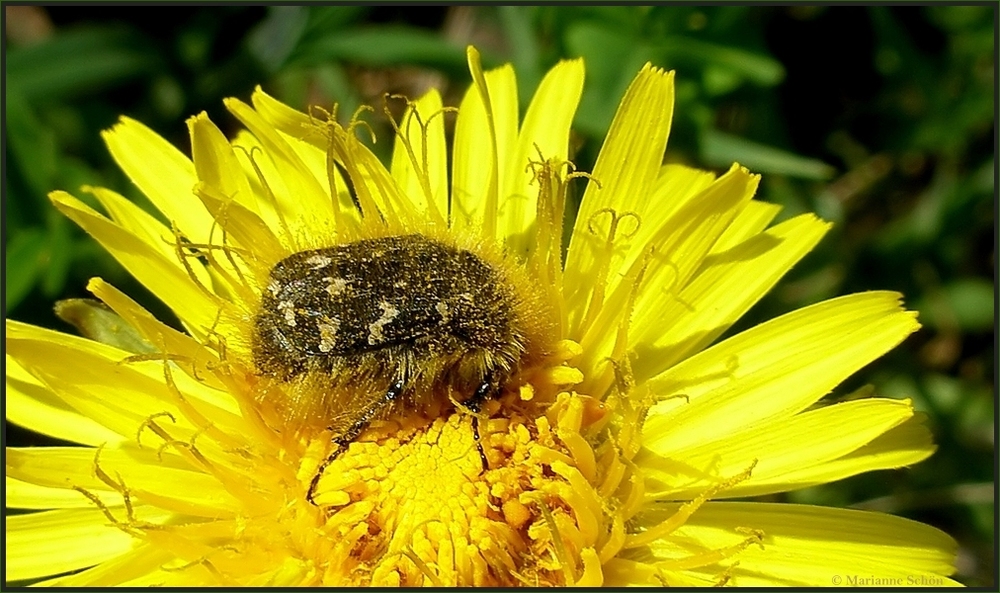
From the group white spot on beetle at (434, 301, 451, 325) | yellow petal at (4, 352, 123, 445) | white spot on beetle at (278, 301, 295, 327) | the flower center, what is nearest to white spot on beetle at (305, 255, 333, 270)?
white spot on beetle at (278, 301, 295, 327)

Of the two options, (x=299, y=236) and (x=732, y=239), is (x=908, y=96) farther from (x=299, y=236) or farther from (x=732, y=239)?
(x=299, y=236)

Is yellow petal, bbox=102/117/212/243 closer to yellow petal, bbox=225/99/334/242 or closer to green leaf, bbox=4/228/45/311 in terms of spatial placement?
yellow petal, bbox=225/99/334/242

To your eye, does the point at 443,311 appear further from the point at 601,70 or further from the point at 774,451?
the point at 601,70

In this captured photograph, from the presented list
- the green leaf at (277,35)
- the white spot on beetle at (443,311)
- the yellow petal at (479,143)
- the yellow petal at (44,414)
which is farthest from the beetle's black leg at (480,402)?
the green leaf at (277,35)

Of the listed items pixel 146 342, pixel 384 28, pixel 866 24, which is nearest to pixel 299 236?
pixel 146 342

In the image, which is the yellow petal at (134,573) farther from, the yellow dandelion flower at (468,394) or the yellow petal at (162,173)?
the yellow petal at (162,173)

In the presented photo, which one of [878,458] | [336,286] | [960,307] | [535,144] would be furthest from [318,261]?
[960,307]
